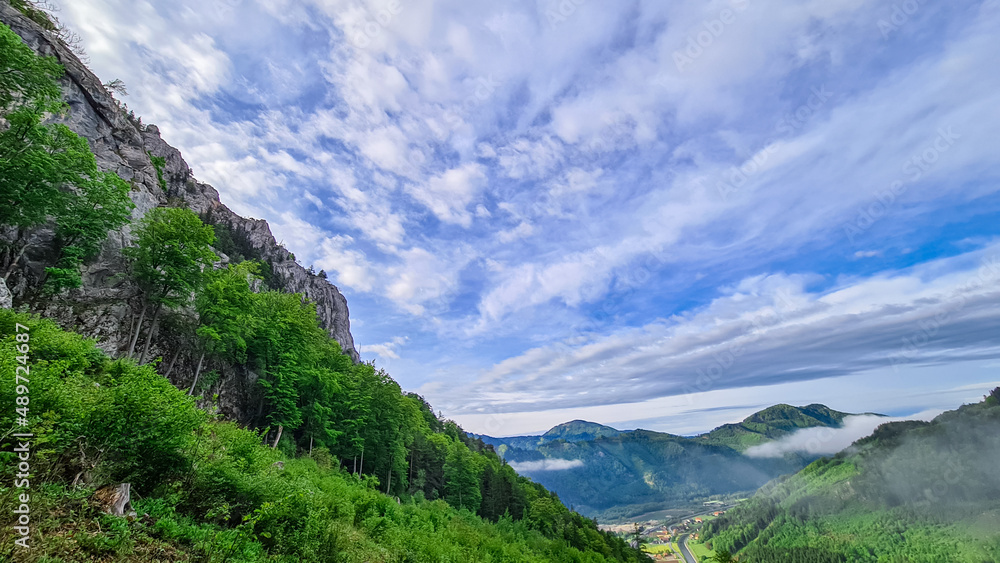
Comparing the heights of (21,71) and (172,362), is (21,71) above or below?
above

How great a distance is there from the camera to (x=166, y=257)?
22500 mm

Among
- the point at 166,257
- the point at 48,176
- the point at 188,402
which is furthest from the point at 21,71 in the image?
the point at 188,402

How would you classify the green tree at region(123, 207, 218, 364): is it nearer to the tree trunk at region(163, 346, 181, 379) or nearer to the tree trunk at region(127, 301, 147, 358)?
the tree trunk at region(127, 301, 147, 358)

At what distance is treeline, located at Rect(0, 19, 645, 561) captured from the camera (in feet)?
22.0

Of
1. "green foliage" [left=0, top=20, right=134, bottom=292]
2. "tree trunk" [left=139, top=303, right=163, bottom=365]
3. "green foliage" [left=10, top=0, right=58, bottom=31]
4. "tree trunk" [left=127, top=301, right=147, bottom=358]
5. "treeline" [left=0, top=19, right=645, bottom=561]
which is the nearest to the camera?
"treeline" [left=0, top=19, right=645, bottom=561]

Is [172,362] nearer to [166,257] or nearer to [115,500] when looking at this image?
[166,257]

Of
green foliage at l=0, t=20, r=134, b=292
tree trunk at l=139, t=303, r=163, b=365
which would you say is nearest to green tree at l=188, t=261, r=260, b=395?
tree trunk at l=139, t=303, r=163, b=365

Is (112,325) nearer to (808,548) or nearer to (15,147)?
(15,147)

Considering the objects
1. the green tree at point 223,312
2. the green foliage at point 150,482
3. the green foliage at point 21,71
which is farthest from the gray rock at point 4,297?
the green tree at point 223,312

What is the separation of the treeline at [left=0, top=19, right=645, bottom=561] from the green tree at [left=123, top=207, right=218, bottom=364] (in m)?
0.09

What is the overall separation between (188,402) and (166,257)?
19.7 meters

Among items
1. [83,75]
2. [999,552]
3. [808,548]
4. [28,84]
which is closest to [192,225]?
[28,84]

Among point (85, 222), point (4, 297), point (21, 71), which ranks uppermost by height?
point (21, 71)

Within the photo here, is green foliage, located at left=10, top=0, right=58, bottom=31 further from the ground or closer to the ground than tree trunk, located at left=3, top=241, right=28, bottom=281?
further from the ground
